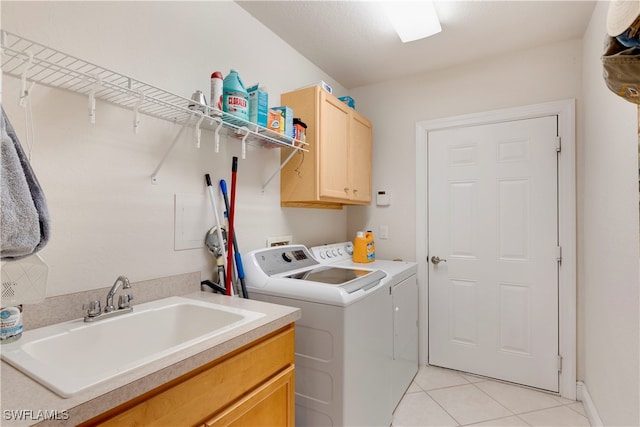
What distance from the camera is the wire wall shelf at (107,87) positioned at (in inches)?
A: 38.7

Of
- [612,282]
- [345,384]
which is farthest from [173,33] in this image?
[612,282]

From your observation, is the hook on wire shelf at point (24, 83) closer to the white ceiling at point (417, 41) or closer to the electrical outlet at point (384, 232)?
the white ceiling at point (417, 41)

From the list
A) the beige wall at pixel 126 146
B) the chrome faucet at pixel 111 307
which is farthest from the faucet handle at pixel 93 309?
the beige wall at pixel 126 146

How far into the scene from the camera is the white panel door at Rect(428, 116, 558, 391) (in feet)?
7.65

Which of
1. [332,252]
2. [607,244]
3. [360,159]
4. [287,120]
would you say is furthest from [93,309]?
[607,244]

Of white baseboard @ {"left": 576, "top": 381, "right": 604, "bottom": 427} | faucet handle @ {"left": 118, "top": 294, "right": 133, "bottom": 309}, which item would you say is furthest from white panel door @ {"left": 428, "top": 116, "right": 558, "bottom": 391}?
faucet handle @ {"left": 118, "top": 294, "right": 133, "bottom": 309}

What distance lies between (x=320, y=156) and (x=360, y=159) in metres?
0.67

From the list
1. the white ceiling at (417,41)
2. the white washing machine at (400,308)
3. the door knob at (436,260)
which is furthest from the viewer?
the door knob at (436,260)

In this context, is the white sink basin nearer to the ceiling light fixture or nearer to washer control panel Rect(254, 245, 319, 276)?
washer control panel Rect(254, 245, 319, 276)

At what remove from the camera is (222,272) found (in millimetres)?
1662

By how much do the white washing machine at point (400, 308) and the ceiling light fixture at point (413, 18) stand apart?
152 cm

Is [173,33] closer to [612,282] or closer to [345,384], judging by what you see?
[345,384]

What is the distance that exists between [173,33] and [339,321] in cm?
155

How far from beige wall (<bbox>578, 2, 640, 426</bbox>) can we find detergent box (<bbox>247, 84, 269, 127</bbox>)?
1603 mm
